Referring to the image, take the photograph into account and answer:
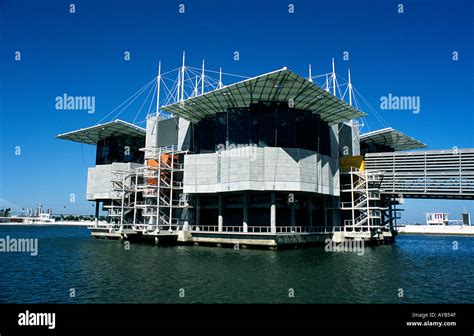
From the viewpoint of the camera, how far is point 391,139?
93750 millimetres

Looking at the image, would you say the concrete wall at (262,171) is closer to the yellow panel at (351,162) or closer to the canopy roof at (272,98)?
the canopy roof at (272,98)

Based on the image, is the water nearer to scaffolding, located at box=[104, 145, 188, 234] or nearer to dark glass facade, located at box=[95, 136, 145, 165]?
scaffolding, located at box=[104, 145, 188, 234]

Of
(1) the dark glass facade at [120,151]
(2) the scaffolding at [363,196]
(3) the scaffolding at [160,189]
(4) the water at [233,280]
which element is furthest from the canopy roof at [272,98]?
(1) the dark glass facade at [120,151]

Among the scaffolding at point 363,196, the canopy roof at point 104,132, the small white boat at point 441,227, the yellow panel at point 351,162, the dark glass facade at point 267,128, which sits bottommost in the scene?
the small white boat at point 441,227

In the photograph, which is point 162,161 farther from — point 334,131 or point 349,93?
Result: point 349,93

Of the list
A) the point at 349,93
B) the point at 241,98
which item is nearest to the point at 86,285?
the point at 241,98

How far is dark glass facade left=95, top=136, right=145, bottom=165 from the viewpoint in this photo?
3853 inches

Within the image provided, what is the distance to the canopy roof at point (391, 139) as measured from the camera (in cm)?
8853

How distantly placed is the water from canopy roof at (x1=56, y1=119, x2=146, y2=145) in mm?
48539

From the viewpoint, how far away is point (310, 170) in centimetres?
6544

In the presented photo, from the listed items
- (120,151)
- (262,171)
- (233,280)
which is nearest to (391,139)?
(262,171)

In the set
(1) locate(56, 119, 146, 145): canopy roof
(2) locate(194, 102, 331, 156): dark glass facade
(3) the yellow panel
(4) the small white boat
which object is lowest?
(4) the small white boat

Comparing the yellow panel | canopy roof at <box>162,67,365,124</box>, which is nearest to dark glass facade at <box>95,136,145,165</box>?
canopy roof at <box>162,67,365,124</box>

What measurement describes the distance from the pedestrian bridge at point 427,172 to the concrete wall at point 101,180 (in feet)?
187
